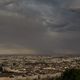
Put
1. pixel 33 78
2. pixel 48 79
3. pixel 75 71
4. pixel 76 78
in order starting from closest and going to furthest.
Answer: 1. pixel 76 78
2. pixel 75 71
3. pixel 48 79
4. pixel 33 78

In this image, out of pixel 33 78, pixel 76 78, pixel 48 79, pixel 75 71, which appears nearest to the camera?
pixel 76 78

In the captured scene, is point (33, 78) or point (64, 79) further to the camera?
point (33, 78)

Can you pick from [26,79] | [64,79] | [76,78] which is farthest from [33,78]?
[76,78]

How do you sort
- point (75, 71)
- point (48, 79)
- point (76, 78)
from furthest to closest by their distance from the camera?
point (48, 79), point (75, 71), point (76, 78)

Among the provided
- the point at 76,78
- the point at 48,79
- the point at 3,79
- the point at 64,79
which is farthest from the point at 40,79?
the point at 76,78

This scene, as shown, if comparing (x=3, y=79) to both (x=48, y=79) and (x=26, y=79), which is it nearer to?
(x=26, y=79)

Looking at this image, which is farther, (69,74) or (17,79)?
(17,79)

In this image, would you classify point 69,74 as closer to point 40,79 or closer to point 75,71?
point 75,71
